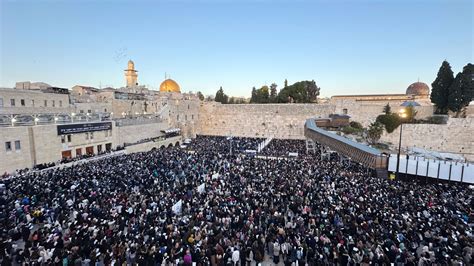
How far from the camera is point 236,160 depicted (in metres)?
17.8

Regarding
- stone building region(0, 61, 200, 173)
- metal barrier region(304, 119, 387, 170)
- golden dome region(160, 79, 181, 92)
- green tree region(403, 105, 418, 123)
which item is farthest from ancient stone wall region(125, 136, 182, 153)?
green tree region(403, 105, 418, 123)

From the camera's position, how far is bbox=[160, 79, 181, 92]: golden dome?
148 feet

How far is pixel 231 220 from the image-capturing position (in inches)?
309

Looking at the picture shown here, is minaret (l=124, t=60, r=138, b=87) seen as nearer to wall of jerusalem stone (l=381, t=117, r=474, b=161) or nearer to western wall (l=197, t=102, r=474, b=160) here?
western wall (l=197, t=102, r=474, b=160)

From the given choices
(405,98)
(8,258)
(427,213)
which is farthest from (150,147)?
(405,98)

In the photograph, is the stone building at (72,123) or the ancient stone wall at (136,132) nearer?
the stone building at (72,123)

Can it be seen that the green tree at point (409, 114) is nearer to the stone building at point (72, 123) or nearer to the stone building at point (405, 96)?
the stone building at point (405, 96)

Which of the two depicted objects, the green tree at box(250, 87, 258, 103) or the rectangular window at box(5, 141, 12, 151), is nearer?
the rectangular window at box(5, 141, 12, 151)

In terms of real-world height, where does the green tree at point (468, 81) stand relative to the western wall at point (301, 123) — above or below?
above

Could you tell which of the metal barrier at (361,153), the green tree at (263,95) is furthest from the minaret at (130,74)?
the metal barrier at (361,153)

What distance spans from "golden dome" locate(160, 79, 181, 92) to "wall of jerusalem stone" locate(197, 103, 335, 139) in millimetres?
11473

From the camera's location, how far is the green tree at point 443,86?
82.6 ft

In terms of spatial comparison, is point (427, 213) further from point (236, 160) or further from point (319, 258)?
point (236, 160)

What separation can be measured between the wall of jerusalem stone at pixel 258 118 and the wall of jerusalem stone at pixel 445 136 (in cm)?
978
